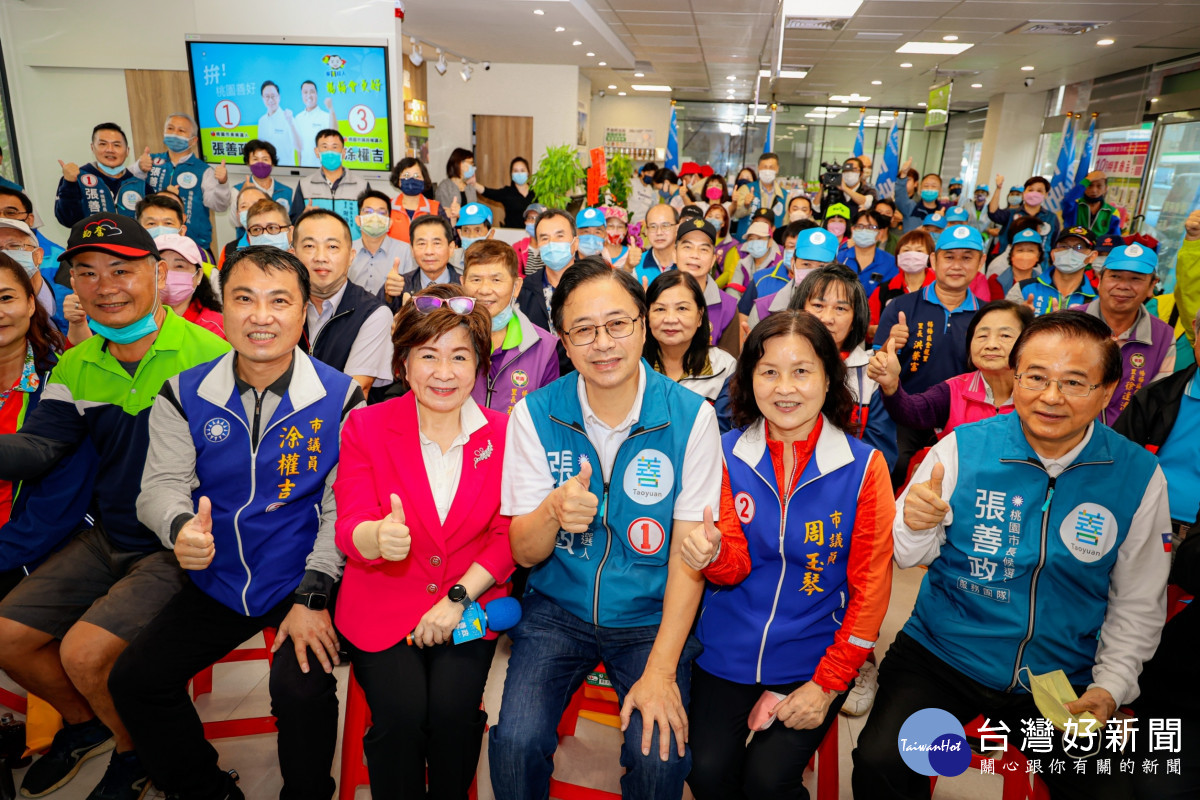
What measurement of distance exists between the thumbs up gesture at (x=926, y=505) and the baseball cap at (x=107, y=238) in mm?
2318

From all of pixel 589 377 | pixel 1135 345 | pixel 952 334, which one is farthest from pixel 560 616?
pixel 1135 345

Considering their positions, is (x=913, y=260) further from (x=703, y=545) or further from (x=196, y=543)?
(x=196, y=543)

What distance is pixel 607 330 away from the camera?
1.72 m

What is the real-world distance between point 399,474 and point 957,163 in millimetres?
18645

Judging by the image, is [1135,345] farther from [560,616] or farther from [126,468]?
[126,468]

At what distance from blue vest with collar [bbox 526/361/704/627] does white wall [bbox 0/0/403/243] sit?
19.1 feet

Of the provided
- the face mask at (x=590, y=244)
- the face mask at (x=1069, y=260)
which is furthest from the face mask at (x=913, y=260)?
the face mask at (x=590, y=244)

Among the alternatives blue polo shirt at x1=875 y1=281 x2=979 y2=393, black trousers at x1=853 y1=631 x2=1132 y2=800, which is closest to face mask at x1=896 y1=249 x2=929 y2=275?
blue polo shirt at x1=875 y1=281 x2=979 y2=393

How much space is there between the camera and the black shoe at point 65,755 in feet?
6.62

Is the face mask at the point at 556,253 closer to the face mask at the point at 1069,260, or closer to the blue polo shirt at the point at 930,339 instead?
the blue polo shirt at the point at 930,339

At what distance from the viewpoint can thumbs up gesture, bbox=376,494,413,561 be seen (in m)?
1.61

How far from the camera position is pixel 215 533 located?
1.92m

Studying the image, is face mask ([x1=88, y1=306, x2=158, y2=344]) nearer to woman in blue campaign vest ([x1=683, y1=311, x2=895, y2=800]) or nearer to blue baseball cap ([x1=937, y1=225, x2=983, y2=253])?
woman in blue campaign vest ([x1=683, y1=311, x2=895, y2=800])

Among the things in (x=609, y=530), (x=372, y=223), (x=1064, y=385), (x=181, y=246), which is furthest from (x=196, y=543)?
(x=372, y=223)
